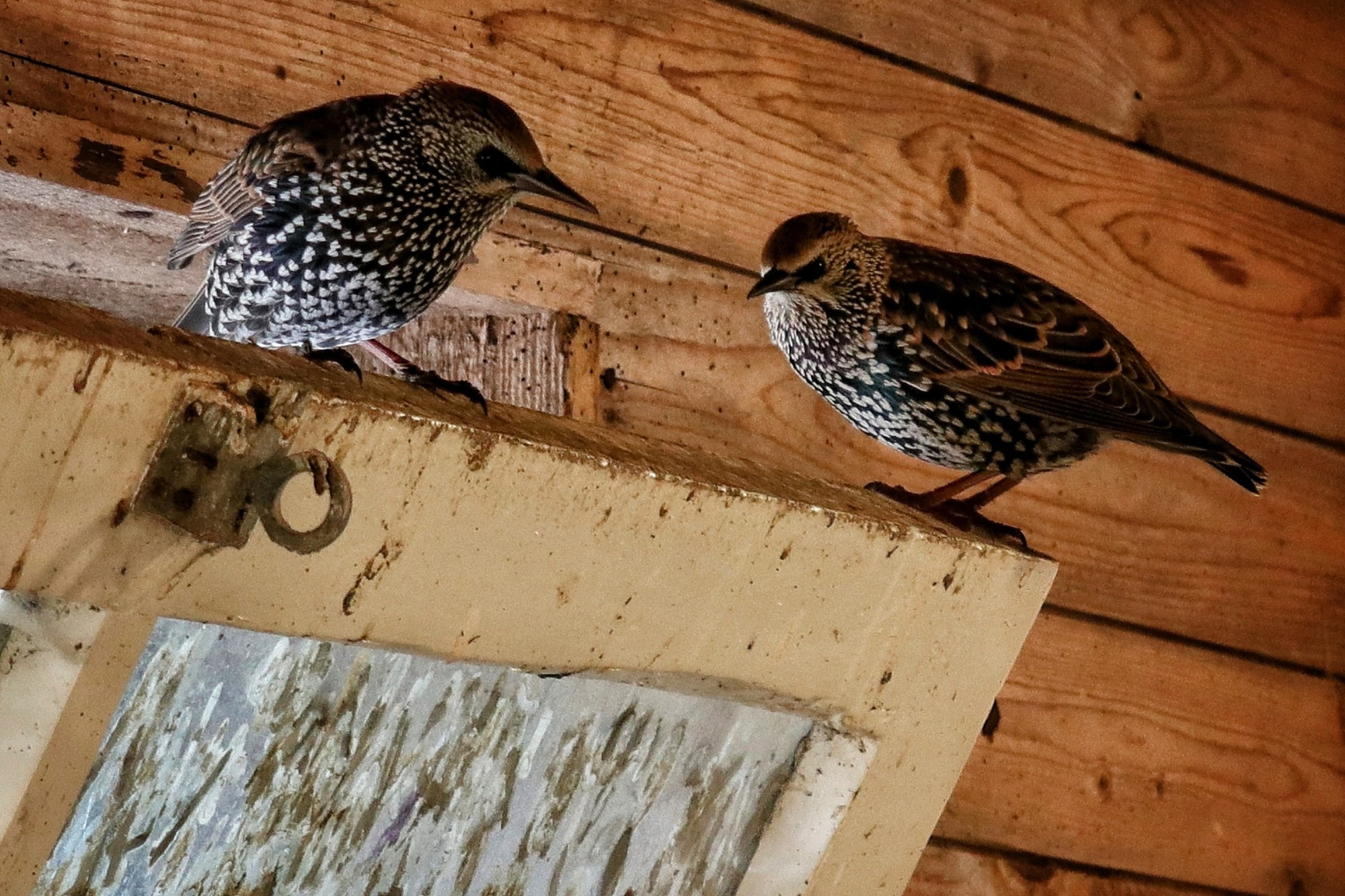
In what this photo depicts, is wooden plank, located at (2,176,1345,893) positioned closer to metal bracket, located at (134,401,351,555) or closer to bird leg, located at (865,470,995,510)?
bird leg, located at (865,470,995,510)

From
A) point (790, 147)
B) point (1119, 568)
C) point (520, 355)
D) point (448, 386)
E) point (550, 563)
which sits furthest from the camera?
point (1119, 568)

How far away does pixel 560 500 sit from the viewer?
0.94m

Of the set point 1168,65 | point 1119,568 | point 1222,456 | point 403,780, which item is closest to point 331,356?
point 403,780

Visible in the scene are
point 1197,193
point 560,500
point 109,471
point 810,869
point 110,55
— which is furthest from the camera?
point 1197,193

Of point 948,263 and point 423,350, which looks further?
point 423,350

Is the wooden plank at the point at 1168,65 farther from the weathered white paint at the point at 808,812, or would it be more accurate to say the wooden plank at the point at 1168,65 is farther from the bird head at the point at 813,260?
the weathered white paint at the point at 808,812

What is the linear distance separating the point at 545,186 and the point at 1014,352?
561mm

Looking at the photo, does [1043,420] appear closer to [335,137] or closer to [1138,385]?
[1138,385]

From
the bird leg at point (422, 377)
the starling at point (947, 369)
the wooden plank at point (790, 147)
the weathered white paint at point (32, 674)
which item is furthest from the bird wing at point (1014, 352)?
the weathered white paint at point (32, 674)

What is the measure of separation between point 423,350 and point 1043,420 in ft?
2.55

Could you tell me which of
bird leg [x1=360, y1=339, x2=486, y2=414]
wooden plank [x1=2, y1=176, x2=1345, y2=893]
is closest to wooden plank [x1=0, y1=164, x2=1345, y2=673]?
wooden plank [x1=2, y1=176, x2=1345, y2=893]

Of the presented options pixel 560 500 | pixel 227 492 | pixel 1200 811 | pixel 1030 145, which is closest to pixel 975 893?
pixel 1200 811

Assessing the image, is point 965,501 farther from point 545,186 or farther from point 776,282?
point 545,186

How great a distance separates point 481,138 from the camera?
142 centimetres
